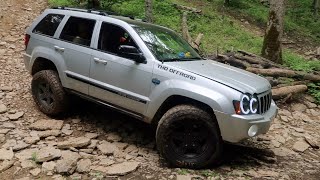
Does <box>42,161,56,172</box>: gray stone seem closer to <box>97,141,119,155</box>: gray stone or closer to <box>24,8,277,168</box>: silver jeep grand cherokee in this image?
<box>97,141,119,155</box>: gray stone

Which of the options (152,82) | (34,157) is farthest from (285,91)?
(34,157)

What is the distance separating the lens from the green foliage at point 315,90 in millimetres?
7968

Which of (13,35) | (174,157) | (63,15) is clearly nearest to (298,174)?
(174,157)

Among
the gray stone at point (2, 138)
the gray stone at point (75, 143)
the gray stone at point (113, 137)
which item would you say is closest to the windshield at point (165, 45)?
the gray stone at point (113, 137)

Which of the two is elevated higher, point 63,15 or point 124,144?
point 63,15

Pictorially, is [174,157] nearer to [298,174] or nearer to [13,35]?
[298,174]

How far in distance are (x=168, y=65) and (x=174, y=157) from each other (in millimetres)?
1295

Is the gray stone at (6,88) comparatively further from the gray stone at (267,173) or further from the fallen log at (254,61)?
the fallen log at (254,61)

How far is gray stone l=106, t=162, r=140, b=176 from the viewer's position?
15.7 ft

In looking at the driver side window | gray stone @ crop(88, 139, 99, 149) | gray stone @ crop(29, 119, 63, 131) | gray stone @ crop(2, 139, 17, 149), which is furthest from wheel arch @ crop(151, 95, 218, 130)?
gray stone @ crop(2, 139, 17, 149)

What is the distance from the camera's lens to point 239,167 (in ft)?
16.6

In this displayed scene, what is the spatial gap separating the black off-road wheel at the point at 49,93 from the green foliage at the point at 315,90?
17.9ft

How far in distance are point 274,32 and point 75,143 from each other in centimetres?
654

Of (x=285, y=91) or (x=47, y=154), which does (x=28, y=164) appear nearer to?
(x=47, y=154)
